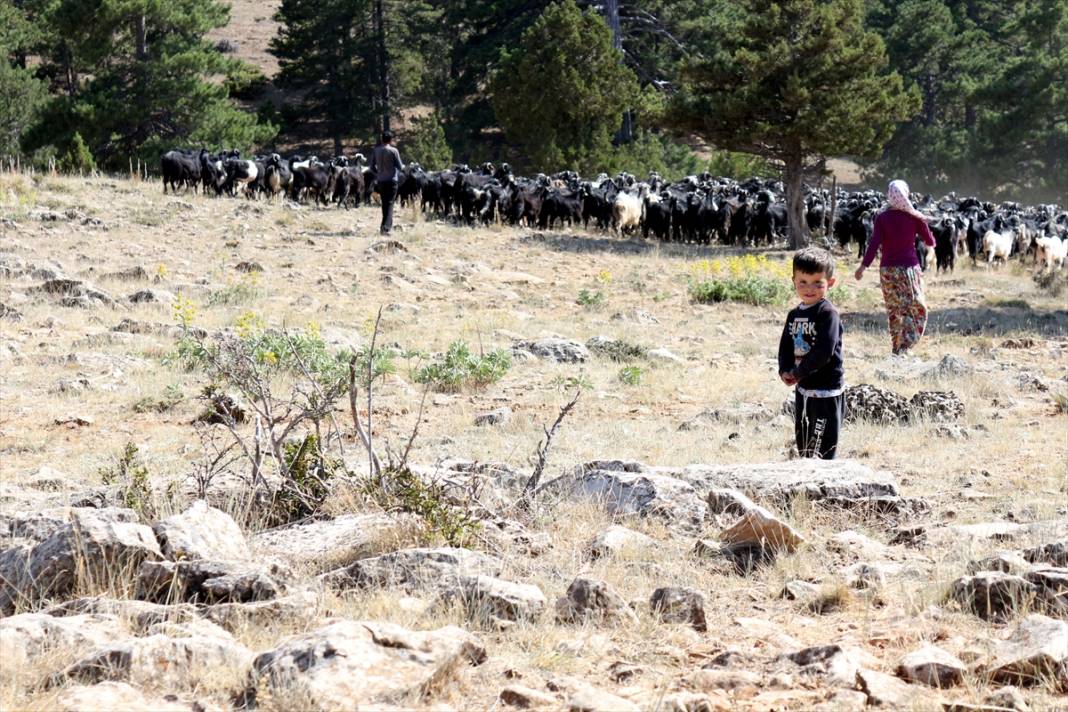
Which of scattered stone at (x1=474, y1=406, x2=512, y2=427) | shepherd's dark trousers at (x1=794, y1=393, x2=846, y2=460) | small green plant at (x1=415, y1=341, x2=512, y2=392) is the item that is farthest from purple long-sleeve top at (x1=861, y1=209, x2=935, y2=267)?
shepherd's dark trousers at (x1=794, y1=393, x2=846, y2=460)

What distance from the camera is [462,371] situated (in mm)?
10305

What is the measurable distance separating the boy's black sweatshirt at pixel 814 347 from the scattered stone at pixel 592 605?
2497 millimetres

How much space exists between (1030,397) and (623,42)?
37.0 m

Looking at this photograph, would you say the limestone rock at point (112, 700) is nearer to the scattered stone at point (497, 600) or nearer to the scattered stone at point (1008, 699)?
the scattered stone at point (497, 600)

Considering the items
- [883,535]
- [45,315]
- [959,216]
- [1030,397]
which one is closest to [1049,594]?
[883,535]

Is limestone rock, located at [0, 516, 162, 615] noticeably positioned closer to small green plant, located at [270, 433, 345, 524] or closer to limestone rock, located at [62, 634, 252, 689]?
limestone rock, located at [62, 634, 252, 689]

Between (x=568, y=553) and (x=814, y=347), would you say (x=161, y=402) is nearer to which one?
(x=814, y=347)

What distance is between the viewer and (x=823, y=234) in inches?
1092

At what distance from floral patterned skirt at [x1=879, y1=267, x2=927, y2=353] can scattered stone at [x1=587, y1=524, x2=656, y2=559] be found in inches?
264

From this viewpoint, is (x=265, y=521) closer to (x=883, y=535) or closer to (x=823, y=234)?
(x=883, y=535)

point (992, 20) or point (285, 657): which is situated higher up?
point (992, 20)

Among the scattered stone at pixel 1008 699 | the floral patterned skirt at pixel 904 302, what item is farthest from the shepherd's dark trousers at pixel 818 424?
the floral patterned skirt at pixel 904 302

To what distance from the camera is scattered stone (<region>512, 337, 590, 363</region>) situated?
11.8m

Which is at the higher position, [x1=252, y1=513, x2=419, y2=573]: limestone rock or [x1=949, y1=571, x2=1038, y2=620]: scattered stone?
[x1=949, y1=571, x2=1038, y2=620]: scattered stone
